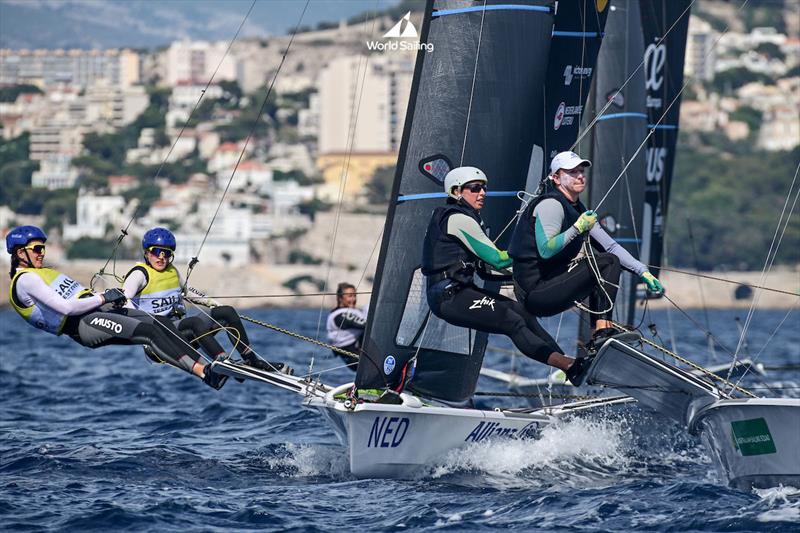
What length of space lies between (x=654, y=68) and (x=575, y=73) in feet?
11.0

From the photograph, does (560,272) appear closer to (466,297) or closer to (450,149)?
(466,297)

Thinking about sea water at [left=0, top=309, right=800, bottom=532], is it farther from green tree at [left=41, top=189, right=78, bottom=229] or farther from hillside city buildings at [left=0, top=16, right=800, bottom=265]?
green tree at [left=41, top=189, right=78, bottom=229]

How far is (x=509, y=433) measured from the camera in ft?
28.4

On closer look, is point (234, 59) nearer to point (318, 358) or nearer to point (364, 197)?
point (364, 197)

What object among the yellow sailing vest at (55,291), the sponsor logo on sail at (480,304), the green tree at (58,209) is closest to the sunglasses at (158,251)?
the yellow sailing vest at (55,291)

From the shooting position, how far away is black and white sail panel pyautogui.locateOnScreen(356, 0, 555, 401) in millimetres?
8875

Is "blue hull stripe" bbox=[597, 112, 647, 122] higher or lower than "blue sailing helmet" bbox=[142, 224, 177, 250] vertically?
higher

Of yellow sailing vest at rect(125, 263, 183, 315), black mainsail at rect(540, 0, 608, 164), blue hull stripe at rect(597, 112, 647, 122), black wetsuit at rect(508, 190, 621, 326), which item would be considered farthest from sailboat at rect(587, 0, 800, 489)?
blue hull stripe at rect(597, 112, 647, 122)

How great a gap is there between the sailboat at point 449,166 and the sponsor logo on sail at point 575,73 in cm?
39

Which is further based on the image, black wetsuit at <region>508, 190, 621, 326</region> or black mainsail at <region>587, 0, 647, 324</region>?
black mainsail at <region>587, 0, 647, 324</region>

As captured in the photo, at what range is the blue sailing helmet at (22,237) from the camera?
8.48 meters

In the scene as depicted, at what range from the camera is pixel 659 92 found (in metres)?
13.1

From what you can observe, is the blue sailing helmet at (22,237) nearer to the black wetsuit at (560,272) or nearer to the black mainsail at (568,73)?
the black wetsuit at (560,272)

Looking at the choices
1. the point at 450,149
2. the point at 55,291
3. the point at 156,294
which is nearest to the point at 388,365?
the point at 450,149
